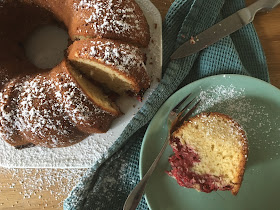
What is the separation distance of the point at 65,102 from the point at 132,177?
1.59 ft

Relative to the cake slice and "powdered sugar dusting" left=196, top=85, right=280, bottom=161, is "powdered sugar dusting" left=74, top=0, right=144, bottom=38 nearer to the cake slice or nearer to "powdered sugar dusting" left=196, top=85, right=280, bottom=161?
the cake slice

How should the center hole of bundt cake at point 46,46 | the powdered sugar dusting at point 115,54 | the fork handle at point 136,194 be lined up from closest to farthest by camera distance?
1. the powdered sugar dusting at point 115,54
2. the fork handle at point 136,194
3. the center hole of bundt cake at point 46,46

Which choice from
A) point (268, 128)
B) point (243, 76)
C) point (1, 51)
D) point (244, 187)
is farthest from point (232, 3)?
point (1, 51)

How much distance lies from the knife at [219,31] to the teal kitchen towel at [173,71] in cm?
3

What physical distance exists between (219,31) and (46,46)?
2.70 feet

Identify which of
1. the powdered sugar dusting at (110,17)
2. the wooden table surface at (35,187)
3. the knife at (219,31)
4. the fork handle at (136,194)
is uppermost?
the powdered sugar dusting at (110,17)

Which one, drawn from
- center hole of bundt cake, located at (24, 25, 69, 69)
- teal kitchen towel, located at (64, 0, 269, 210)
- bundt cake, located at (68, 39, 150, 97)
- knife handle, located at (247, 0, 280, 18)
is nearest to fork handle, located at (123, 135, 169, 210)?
teal kitchen towel, located at (64, 0, 269, 210)

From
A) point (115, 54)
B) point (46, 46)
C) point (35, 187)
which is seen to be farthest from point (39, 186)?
point (115, 54)

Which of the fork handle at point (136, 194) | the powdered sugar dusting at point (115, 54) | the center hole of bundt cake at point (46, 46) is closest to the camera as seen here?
the powdered sugar dusting at point (115, 54)

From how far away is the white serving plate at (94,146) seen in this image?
147 cm

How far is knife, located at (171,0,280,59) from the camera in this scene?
58.2 inches

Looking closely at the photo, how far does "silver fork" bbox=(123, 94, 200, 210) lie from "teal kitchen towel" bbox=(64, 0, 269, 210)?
3.0 inches

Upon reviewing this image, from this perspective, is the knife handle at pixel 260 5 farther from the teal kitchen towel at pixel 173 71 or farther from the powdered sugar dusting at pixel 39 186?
the powdered sugar dusting at pixel 39 186

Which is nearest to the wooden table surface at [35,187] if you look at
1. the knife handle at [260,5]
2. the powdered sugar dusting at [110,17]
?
the powdered sugar dusting at [110,17]
